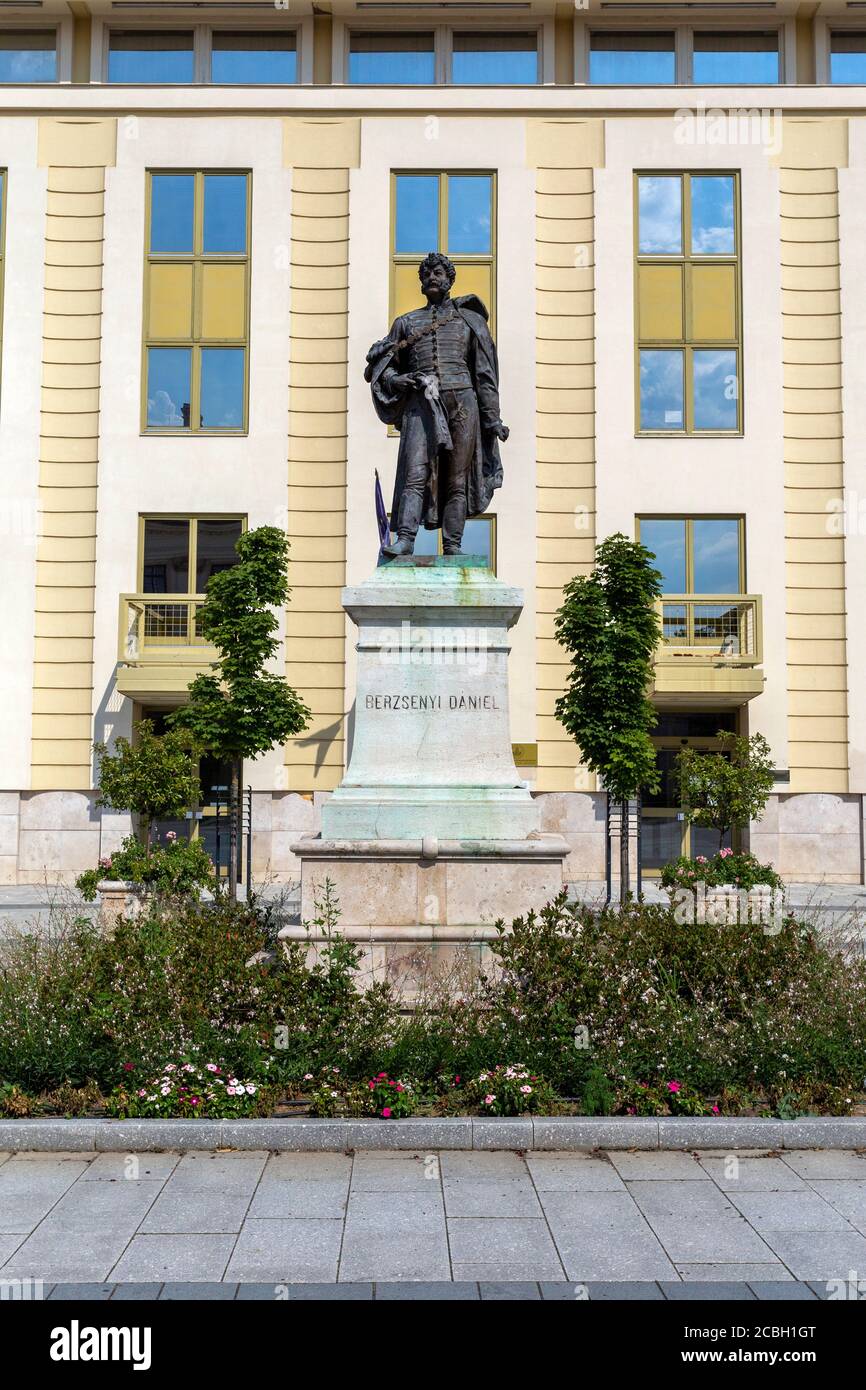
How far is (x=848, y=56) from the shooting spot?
24812mm

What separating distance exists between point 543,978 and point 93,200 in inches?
861

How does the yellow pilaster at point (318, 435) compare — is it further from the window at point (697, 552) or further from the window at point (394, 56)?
the window at point (697, 552)

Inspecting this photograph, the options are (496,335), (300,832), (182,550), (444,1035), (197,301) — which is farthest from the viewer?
(496,335)

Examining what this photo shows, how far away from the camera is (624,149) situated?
2419 cm

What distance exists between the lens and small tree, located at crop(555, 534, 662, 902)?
1862cm

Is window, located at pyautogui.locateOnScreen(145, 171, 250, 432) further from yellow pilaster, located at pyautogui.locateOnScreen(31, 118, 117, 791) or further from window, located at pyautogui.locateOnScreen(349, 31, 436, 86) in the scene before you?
window, located at pyautogui.locateOnScreen(349, 31, 436, 86)

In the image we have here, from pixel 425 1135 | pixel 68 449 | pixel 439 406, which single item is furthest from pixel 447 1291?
pixel 68 449

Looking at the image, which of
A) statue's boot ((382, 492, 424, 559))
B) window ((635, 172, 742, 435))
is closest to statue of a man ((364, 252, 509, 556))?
statue's boot ((382, 492, 424, 559))

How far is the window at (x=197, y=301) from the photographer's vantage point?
2398 cm

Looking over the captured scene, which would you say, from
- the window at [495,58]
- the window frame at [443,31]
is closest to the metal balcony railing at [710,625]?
the window frame at [443,31]

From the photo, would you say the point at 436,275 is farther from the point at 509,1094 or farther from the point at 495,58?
the point at 495,58

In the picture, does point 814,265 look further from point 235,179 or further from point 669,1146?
point 669,1146

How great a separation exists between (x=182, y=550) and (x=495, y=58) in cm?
1218

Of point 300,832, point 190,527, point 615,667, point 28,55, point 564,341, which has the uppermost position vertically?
point 28,55
